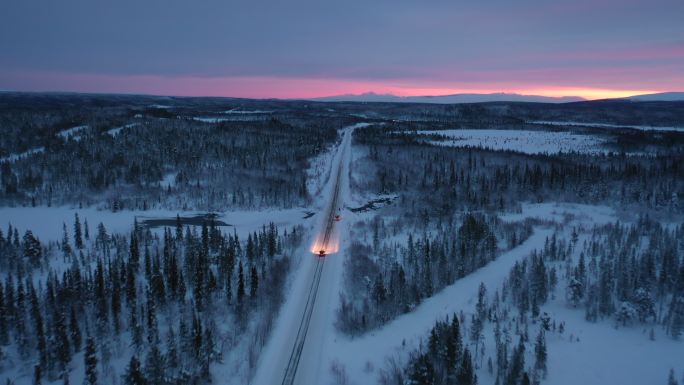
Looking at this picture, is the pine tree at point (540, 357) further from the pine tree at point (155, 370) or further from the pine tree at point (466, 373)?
the pine tree at point (155, 370)

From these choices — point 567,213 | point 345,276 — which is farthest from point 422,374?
point 567,213

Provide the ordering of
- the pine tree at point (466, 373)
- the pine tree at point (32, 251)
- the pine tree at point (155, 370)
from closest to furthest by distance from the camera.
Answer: the pine tree at point (466, 373), the pine tree at point (155, 370), the pine tree at point (32, 251)

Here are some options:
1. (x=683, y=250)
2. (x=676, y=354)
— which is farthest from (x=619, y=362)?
(x=683, y=250)

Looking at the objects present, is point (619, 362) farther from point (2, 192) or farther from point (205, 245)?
point (2, 192)

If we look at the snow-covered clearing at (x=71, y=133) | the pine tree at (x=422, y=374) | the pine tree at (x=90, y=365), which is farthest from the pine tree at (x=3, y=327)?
the snow-covered clearing at (x=71, y=133)

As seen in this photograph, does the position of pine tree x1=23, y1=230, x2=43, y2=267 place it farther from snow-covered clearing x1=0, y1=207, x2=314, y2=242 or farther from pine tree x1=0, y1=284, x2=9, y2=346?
pine tree x1=0, y1=284, x2=9, y2=346

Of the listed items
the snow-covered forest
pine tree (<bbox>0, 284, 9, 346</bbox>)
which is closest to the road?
the snow-covered forest
